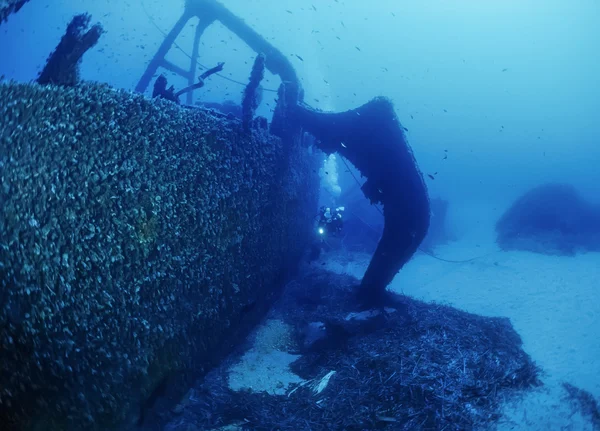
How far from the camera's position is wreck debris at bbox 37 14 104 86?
358 centimetres

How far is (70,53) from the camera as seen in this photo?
3.72 metres

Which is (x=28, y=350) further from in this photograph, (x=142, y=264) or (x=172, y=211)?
(x=172, y=211)

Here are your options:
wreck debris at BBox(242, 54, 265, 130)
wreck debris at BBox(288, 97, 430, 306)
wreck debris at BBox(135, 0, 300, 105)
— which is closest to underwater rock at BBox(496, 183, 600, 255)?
wreck debris at BBox(288, 97, 430, 306)

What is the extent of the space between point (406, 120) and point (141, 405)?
140 meters

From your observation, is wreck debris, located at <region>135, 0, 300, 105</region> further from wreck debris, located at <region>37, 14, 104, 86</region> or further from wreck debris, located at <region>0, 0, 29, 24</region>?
wreck debris, located at <region>0, 0, 29, 24</region>

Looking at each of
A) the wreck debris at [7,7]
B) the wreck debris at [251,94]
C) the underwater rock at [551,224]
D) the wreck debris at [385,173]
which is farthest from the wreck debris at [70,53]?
the underwater rock at [551,224]

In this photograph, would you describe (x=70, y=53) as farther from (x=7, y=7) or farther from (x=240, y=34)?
(x=240, y=34)

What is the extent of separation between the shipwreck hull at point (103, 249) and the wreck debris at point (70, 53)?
2.53ft

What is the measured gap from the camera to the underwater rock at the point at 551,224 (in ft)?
59.0

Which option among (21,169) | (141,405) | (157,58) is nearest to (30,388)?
(141,405)

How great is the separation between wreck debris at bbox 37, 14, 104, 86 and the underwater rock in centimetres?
2028

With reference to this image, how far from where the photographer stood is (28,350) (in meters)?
2.70

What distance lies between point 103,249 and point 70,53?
2.34m

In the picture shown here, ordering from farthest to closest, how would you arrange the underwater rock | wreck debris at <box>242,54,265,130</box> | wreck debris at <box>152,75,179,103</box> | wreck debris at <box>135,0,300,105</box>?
1. the underwater rock
2. wreck debris at <box>135,0,300,105</box>
3. wreck debris at <box>242,54,265,130</box>
4. wreck debris at <box>152,75,179,103</box>
